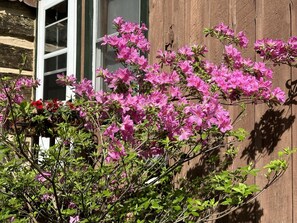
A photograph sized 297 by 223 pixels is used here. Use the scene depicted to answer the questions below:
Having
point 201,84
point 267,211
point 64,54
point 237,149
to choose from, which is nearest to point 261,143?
point 237,149

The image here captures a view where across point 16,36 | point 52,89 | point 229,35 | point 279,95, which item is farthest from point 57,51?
point 279,95

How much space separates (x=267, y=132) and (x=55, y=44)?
3468 mm

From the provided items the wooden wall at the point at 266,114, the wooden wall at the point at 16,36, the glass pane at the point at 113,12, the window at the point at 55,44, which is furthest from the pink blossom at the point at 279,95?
the wooden wall at the point at 16,36

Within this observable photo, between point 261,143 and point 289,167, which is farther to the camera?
point 261,143

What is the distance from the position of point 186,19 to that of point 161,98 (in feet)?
4.64

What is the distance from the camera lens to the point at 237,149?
2.86 metres

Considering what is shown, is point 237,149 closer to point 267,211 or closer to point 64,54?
point 267,211

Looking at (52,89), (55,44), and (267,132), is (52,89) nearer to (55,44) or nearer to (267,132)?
(55,44)

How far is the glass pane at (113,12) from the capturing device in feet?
14.1

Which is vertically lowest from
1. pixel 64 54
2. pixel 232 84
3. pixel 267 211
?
pixel 267 211

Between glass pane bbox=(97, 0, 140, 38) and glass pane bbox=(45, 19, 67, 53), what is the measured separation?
0.78m

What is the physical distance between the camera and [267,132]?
2736 mm

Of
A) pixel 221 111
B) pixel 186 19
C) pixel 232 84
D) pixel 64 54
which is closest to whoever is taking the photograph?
pixel 221 111

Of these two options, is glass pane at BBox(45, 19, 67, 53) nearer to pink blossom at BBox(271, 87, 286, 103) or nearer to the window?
the window
